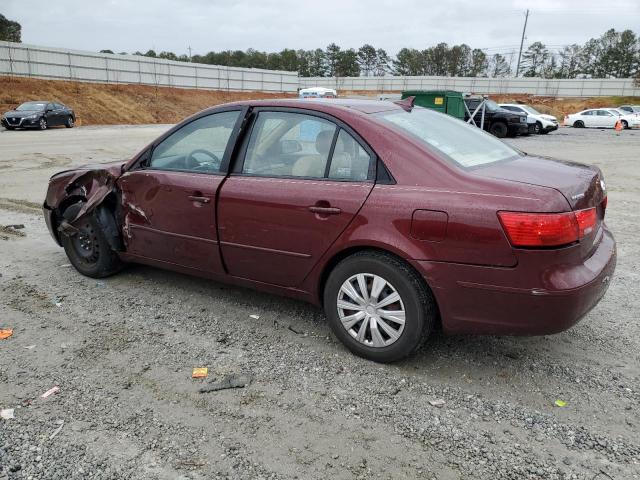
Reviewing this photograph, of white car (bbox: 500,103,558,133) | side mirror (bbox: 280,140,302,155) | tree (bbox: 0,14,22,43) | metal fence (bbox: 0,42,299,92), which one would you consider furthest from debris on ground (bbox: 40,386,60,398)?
tree (bbox: 0,14,22,43)

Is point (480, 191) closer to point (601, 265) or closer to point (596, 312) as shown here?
point (601, 265)

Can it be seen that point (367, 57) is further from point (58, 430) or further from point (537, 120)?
point (58, 430)

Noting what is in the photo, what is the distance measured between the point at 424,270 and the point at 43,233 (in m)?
5.36

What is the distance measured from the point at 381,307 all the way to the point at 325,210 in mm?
696

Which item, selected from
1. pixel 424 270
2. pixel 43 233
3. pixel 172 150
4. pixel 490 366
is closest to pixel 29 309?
pixel 172 150

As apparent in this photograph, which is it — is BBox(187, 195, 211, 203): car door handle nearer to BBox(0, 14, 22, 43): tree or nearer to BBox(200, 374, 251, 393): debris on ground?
BBox(200, 374, 251, 393): debris on ground

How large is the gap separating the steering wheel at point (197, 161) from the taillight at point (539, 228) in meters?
2.16

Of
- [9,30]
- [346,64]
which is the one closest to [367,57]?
[346,64]

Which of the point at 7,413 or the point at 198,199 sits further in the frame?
the point at 198,199

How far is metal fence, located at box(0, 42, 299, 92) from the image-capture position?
121 ft

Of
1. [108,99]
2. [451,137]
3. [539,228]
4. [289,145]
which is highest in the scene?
[451,137]

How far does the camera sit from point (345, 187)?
334 cm

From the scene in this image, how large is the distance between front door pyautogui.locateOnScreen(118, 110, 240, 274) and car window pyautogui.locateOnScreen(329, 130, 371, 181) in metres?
0.93

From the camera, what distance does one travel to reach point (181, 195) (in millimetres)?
4078
